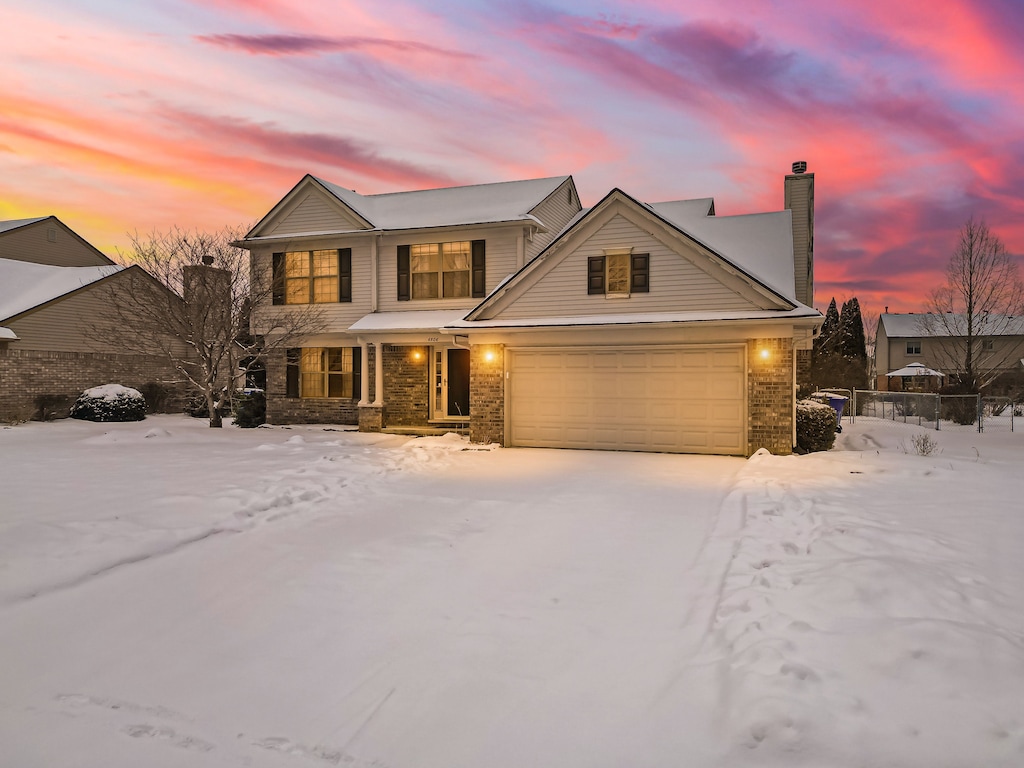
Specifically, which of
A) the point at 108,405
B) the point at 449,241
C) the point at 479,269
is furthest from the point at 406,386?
the point at 108,405

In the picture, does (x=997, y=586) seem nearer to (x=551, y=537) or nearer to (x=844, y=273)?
(x=551, y=537)

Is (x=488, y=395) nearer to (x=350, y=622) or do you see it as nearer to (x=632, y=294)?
(x=632, y=294)

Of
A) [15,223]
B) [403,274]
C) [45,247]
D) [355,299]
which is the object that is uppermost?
[15,223]

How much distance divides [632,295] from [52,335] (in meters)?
20.8

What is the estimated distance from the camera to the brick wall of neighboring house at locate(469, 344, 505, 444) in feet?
49.8

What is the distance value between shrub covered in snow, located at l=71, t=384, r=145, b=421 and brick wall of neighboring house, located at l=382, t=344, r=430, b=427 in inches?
367

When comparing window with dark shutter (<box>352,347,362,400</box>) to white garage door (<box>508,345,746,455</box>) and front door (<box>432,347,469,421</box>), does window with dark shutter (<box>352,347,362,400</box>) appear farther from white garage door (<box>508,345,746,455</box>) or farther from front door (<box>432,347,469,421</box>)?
white garage door (<box>508,345,746,455</box>)

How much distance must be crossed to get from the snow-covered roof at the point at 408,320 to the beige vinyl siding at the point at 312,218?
10.1ft

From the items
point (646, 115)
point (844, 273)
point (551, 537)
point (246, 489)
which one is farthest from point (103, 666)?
point (844, 273)

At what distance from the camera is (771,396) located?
13.1 m

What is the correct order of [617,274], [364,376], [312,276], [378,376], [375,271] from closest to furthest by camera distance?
1. [617,274]
2. [378,376]
3. [364,376]
4. [375,271]
5. [312,276]

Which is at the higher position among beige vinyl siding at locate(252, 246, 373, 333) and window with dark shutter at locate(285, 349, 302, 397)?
beige vinyl siding at locate(252, 246, 373, 333)

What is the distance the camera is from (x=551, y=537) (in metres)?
7.05

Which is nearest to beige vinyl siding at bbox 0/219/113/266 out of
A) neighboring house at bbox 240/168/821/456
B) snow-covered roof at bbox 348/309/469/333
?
neighboring house at bbox 240/168/821/456
